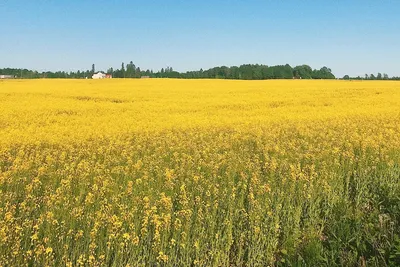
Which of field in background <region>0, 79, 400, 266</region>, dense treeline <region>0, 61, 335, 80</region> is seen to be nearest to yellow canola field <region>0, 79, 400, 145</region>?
field in background <region>0, 79, 400, 266</region>

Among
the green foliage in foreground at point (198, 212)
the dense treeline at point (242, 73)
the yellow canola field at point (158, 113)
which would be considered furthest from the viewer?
the dense treeline at point (242, 73)

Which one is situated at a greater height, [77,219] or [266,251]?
[77,219]

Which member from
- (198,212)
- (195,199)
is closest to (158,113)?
(195,199)

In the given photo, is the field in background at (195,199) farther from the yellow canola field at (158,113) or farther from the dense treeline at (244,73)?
the dense treeline at (244,73)

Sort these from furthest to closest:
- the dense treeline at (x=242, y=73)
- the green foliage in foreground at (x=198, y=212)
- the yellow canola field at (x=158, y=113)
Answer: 1. the dense treeline at (x=242, y=73)
2. the yellow canola field at (x=158, y=113)
3. the green foliage in foreground at (x=198, y=212)

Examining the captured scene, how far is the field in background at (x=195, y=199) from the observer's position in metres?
4.48

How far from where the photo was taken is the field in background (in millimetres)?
4480

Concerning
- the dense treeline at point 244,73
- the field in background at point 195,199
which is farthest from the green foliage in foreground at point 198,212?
the dense treeline at point 244,73

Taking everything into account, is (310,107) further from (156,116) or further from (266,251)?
(266,251)

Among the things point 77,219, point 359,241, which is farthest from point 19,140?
point 359,241

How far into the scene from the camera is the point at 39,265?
402 centimetres

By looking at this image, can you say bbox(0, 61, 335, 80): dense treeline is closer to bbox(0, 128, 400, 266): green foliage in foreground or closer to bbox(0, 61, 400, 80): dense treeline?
bbox(0, 61, 400, 80): dense treeline

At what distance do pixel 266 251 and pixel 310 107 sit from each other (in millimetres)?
17788

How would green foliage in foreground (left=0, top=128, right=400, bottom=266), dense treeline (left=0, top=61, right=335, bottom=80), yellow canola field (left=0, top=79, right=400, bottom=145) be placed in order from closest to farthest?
green foliage in foreground (left=0, top=128, right=400, bottom=266) < yellow canola field (left=0, top=79, right=400, bottom=145) < dense treeline (left=0, top=61, right=335, bottom=80)
